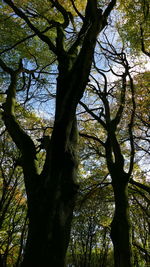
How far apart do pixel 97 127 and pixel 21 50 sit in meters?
5.74

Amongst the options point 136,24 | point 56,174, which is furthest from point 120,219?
point 136,24

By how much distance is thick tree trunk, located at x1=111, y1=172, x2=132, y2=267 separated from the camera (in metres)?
5.03

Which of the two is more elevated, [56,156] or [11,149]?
[11,149]

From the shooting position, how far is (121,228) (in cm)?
540

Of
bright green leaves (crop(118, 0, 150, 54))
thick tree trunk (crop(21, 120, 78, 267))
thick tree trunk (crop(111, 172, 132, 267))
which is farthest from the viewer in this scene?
bright green leaves (crop(118, 0, 150, 54))

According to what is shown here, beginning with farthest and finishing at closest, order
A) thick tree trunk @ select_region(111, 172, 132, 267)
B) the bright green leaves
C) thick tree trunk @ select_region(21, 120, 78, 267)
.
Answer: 1. the bright green leaves
2. thick tree trunk @ select_region(111, 172, 132, 267)
3. thick tree trunk @ select_region(21, 120, 78, 267)

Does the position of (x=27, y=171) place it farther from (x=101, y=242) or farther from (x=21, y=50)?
(x=101, y=242)

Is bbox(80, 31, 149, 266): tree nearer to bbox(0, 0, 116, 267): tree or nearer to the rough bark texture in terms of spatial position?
the rough bark texture

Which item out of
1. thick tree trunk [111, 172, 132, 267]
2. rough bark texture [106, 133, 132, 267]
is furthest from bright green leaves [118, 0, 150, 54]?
thick tree trunk [111, 172, 132, 267]

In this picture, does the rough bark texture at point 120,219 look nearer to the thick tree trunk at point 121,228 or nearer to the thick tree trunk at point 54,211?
the thick tree trunk at point 121,228

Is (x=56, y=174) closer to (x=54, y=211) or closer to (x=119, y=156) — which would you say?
(x=54, y=211)

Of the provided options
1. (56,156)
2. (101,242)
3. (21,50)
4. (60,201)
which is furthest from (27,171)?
(101,242)

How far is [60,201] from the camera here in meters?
2.57

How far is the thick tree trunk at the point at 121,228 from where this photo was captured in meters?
5.03
